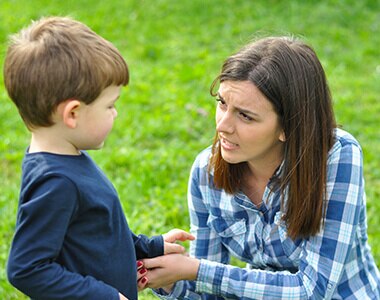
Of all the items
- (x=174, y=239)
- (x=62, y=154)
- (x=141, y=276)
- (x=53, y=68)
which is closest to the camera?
(x=53, y=68)

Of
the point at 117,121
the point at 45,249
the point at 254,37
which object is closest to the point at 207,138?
the point at 117,121

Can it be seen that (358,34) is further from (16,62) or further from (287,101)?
(16,62)

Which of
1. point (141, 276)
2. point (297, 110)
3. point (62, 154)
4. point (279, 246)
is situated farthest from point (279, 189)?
point (62, 154)

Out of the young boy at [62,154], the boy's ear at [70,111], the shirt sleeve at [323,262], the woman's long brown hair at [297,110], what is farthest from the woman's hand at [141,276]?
the boy's ear at [70,111]

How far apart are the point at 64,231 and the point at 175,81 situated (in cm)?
445

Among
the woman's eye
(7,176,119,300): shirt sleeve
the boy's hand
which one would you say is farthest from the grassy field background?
(7,176,119,300): shirt sleeve

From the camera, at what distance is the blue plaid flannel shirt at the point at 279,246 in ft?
9.25

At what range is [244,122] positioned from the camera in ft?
8.93

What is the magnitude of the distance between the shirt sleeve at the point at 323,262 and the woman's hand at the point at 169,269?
0.17 feet

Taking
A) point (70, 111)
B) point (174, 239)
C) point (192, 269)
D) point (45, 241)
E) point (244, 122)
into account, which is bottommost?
point (192, 269)

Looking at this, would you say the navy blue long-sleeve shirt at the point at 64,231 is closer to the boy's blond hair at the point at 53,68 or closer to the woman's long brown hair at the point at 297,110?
the boy's blond hair at the point at 53,68

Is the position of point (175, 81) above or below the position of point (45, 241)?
below

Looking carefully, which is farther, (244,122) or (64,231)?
(244,122)

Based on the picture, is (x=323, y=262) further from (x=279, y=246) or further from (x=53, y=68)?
(x=53, y=68)
